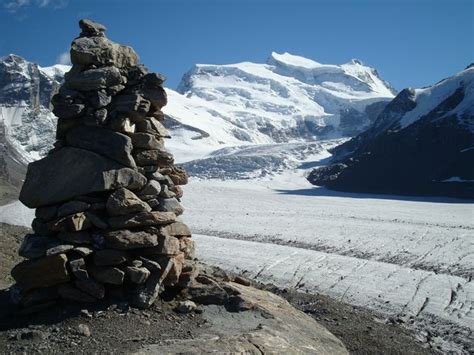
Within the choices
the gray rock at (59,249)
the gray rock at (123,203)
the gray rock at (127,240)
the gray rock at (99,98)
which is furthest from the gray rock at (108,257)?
the gray rock at (99,98)

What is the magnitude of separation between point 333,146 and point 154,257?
116 m

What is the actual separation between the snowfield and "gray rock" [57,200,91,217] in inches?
321

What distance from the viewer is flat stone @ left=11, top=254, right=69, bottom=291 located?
830 cm

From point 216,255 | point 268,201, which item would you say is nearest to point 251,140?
point 268,201

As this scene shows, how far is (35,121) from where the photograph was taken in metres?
127

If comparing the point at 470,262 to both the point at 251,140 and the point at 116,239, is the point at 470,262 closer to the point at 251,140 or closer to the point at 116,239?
the point at 116,239

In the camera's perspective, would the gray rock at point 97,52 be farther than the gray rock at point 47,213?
Yes

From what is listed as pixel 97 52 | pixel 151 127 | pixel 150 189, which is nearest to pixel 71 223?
pixel 150 189

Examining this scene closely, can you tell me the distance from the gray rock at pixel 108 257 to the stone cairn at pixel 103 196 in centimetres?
2

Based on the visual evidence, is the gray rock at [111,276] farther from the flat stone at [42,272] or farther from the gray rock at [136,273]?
the flat stone at [42,272]

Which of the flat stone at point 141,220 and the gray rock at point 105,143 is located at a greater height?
the gray rock at point 105,143

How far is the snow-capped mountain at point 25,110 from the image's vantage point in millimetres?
105656

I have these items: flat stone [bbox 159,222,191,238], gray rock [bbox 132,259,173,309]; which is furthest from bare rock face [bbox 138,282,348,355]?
flat stone [bbox 159,222,191,238]

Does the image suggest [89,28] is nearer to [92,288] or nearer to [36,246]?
[36,246]
